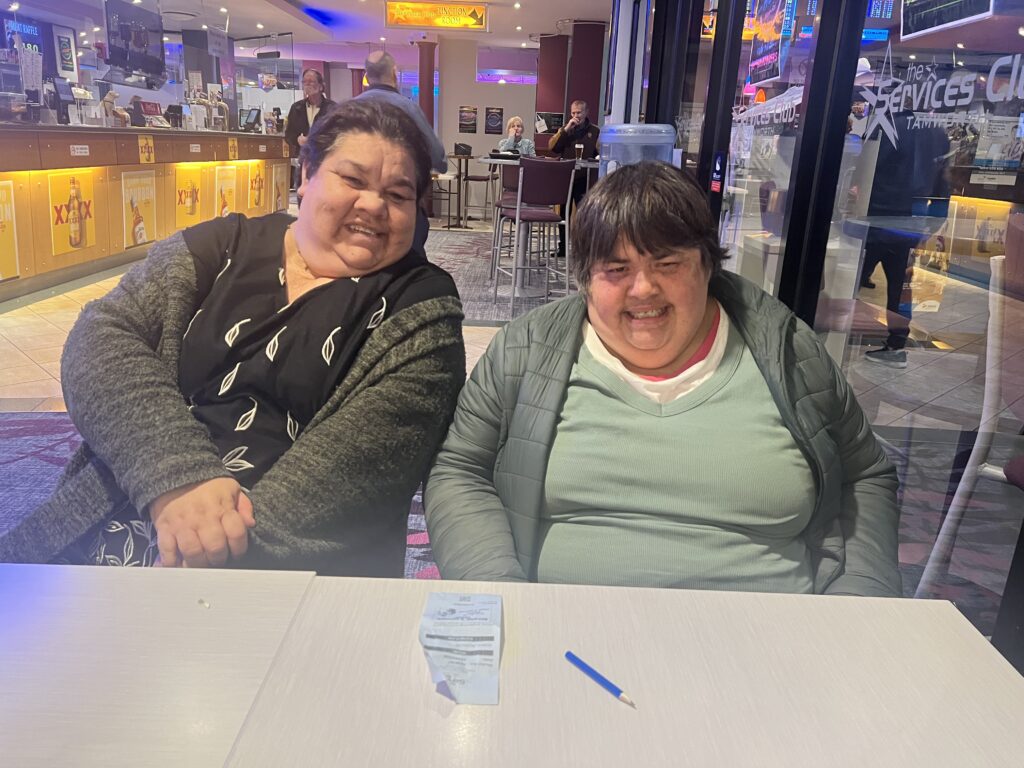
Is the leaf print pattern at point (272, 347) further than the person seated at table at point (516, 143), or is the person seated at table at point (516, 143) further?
the person seated at table at point (516, 143)

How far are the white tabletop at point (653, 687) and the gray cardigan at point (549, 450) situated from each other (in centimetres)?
36

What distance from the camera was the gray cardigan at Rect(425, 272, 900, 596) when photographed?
1245 millimetres

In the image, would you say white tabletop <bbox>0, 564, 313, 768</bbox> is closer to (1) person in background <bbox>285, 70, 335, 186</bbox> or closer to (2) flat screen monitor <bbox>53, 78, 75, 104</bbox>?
(1) person in background <bbox>285, 70, 335, 186</bbox>

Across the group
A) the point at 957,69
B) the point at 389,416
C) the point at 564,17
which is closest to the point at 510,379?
the point at 389,416

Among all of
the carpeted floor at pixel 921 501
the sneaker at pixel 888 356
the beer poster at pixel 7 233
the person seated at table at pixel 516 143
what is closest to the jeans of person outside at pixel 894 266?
the sneaker at pixel 888 356

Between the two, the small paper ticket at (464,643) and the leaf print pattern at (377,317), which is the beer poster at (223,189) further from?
the small paper ticket at (464,643)

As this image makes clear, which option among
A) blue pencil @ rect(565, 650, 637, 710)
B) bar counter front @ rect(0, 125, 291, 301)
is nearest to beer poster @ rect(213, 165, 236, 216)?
bar counter front @ rect(0, 125, 291, 301)

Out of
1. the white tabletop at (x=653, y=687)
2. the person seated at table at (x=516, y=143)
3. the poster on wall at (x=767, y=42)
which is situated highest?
the poster on wall at (x=767, y=42)

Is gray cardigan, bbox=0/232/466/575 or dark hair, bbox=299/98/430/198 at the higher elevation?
dark hair, bbox=299/98/430/198

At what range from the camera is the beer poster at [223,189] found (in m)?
7.61

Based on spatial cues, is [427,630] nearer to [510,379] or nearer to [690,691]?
[690,691]

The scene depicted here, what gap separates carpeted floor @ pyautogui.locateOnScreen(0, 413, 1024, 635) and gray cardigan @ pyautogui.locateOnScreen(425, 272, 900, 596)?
0.66 metres

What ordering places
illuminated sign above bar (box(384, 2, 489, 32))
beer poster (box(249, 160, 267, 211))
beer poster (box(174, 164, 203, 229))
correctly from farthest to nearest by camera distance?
illuminated sign above bar (box(384, 2, 489, 32))
beer poster (box(249, 160, 267, 211))
beer poster (box(174, 164, 203, 229))

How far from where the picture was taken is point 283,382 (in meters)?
1.34
